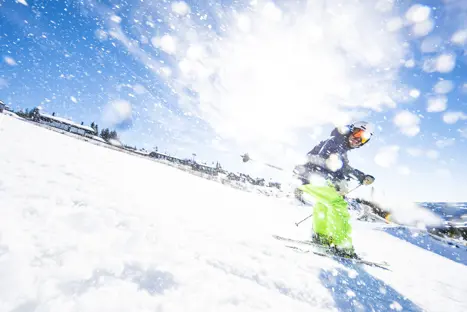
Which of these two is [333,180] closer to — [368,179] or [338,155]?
[338,155]

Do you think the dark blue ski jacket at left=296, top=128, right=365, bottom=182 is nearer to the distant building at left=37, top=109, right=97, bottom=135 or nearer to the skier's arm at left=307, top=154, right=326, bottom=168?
the skier's arm at left=307, top=154, right=326, bottom=168

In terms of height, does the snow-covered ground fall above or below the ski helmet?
below

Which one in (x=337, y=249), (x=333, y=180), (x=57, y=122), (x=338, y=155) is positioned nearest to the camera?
(x=337, y=249)

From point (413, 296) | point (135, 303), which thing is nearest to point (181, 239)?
point (135, 303)

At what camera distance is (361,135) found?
5.40m

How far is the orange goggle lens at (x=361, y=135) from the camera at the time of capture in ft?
17.7

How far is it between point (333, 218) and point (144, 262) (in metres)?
3.58

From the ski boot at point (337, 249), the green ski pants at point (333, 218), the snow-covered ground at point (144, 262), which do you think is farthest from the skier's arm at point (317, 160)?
the snow-covered ground at point (144, 262)

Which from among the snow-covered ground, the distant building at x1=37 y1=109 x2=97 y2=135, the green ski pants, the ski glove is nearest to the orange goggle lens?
the ski glove

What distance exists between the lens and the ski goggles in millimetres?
5398

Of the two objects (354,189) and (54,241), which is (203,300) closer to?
(54,241)

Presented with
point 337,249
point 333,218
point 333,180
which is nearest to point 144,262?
point 333,218

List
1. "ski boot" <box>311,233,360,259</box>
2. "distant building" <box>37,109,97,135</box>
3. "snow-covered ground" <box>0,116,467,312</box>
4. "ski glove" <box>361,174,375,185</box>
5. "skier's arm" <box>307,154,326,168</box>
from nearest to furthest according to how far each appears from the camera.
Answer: "snow-covered ground" <box>0,116,467,312</box>
"ski boot" <box>311,233,360,259</box>
"ski glove" <box>361,174,375,185</box>
"skier's arm" <box>307,154,326,168</box>
"distant building" <box>37,109,97,135</box>

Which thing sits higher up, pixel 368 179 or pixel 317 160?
pixel 317 160
